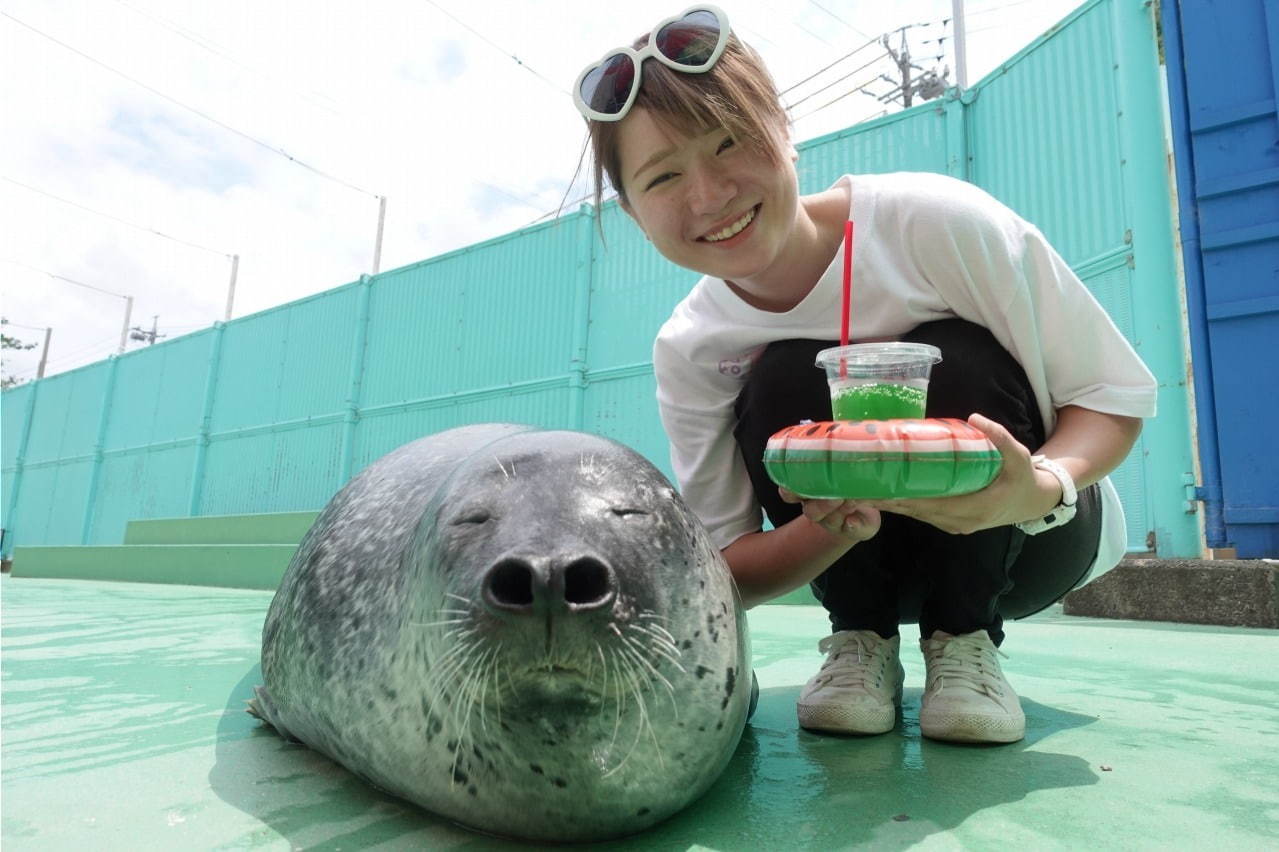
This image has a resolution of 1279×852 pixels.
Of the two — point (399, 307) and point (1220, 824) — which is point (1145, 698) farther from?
point (399, 307)

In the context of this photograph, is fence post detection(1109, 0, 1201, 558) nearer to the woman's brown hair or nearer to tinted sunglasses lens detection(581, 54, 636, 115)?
the woman's brown hair

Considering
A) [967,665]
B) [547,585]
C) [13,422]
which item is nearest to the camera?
[547,585]

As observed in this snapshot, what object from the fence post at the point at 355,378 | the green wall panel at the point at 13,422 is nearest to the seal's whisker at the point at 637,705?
the fence post at the point at 355,378

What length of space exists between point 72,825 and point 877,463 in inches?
54.4

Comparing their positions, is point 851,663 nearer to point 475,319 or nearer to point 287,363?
point 475,319

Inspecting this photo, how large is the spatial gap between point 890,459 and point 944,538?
87 cm

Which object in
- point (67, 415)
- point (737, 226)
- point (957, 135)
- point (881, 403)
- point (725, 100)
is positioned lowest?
point (881, 403)

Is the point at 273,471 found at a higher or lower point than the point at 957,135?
lower

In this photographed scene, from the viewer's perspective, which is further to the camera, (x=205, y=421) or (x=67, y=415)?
(x=67, y=415)

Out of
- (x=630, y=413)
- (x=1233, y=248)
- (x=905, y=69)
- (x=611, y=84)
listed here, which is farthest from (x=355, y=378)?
(x=905, y=69)

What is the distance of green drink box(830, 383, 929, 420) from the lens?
1305 millimetres

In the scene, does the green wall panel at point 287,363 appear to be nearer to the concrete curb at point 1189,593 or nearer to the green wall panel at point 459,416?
the green wall panel at point 459,416

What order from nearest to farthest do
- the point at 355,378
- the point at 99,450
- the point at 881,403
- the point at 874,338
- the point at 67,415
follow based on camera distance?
1. the point at 881,403
2. the point at 874,338
3. the point at 355,378
4. the point at 99,450
5. the point at 67,415

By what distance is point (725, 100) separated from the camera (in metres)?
1.73
